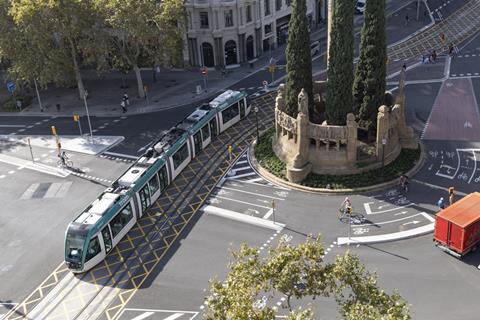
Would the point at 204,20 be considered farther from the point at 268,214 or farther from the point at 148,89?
the point at 268,214

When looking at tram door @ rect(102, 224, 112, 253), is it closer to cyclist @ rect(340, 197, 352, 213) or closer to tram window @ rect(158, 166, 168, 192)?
tram window @ rect(158, 166, 168, 192)

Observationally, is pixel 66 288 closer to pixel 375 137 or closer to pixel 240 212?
pixel 240 212

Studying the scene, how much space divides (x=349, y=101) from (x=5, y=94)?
56.0 meters

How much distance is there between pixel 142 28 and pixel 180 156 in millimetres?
20727

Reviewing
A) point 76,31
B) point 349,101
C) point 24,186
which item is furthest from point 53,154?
point 349,101

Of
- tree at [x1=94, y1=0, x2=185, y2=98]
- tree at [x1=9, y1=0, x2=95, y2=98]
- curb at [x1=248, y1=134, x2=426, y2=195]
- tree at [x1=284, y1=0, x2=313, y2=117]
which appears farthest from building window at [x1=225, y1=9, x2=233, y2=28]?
curb at [x1=248, y1=134, x2=426, y2=195]

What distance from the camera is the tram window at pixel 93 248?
43.0 metres

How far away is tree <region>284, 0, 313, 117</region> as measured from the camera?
172ft

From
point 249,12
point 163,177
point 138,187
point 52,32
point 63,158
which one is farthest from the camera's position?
point 249,12

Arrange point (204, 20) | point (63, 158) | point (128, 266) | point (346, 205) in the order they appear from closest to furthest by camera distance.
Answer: point (128, 266), point (346, 205), point (63, 158), point (204, 20)

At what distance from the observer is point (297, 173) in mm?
52906

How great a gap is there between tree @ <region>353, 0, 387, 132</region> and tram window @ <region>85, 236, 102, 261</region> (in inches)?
1076

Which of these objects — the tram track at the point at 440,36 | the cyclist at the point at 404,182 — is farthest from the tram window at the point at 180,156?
the tram track at the point at 440,36

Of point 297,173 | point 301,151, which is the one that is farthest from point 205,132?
point 297,173
